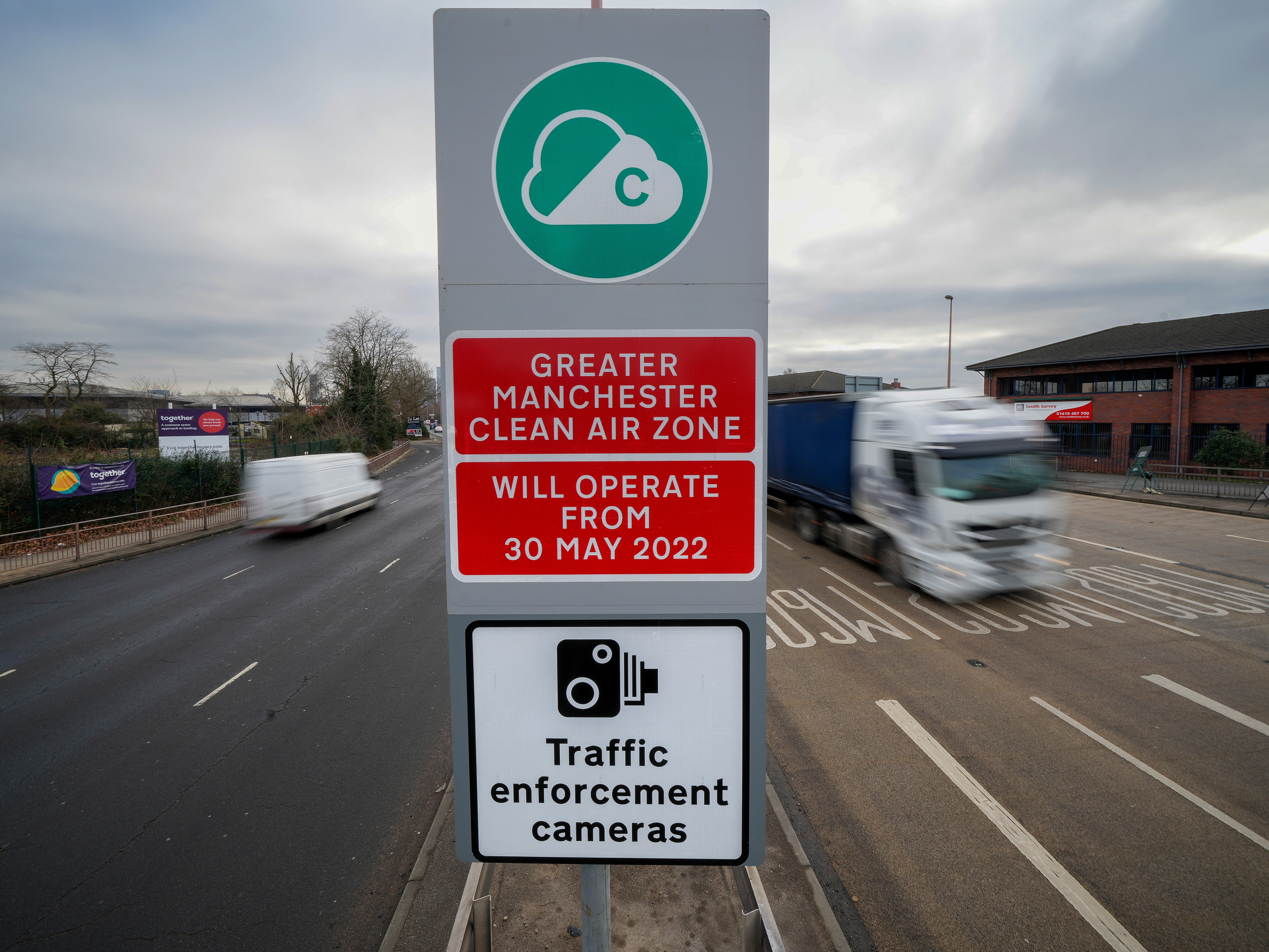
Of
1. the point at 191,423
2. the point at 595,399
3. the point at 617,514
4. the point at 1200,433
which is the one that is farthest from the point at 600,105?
the point at 1200,433

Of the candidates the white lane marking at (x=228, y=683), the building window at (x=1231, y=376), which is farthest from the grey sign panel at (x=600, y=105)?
the building window at (x=1231, y=376)

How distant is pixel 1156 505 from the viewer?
Answer: 22156 millimetres

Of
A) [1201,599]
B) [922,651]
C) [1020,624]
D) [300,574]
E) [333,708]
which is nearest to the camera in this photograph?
[333,708]

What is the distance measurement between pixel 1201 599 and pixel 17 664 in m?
19.4

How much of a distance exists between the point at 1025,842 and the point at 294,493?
62.4 ft

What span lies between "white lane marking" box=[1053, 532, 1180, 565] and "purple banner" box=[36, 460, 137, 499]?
2623cm

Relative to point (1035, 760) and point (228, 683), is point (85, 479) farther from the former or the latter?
point (1035, 760)

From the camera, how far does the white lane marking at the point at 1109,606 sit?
30.7 feet

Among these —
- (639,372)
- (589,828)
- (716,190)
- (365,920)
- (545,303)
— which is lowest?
(365,920)

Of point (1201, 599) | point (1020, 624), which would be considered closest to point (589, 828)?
point (1020, 624)

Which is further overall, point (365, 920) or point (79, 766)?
point (79, 766)

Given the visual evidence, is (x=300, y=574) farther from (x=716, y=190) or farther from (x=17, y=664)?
(x=716, y=190)

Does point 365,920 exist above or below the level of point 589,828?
below

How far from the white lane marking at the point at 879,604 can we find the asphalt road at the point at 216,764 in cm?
715
